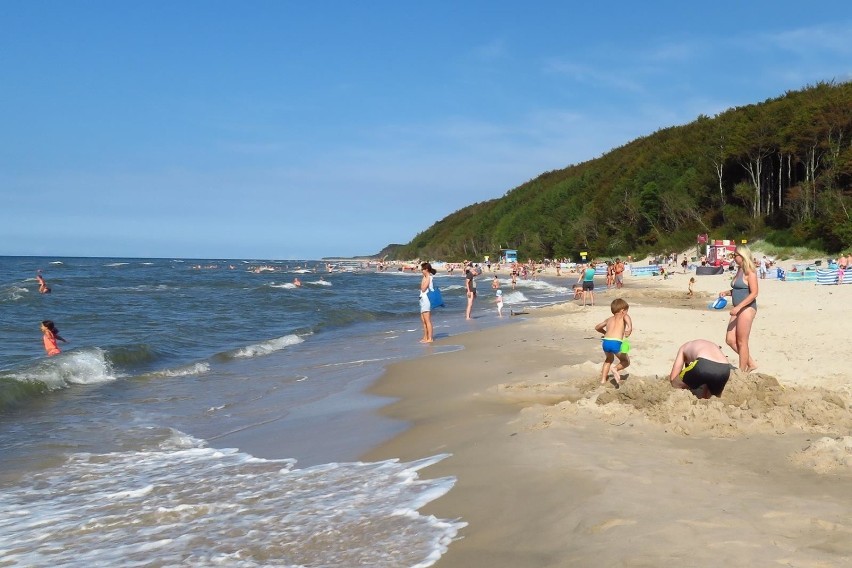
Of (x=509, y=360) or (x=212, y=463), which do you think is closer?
(x=212, y=463)

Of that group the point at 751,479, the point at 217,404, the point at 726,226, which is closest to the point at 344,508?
the point at 751,479

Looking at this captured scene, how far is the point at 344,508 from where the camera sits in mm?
4391

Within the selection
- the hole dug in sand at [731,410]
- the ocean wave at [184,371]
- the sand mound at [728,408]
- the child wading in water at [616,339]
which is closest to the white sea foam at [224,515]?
the hole dug in sand at [731,410]

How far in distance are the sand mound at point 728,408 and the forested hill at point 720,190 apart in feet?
124

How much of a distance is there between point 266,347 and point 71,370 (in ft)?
14.7

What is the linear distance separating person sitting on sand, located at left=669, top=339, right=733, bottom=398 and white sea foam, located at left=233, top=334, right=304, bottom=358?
10333mm

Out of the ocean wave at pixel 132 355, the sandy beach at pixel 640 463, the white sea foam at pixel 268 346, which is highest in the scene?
the sandy beach at pixel 640 463

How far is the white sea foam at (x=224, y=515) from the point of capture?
3.76 metres

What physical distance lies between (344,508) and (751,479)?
254 centimetres

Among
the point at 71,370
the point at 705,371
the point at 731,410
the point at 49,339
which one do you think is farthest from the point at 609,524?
the point at 49,339

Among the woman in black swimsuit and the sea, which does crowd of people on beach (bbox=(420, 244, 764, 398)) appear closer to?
the woman in black swimsuit

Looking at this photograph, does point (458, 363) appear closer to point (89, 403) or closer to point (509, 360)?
point (509, 360)

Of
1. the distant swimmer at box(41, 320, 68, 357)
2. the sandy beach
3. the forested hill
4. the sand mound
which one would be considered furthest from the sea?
the forested hill

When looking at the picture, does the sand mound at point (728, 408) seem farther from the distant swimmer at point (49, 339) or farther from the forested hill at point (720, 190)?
the forested hill at point (720, 190)
